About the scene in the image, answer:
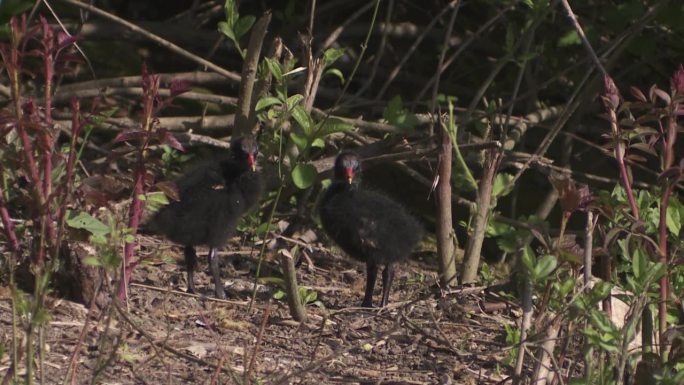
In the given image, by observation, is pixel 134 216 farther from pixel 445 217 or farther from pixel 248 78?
pixel 248 78

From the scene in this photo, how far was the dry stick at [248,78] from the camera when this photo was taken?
6.79m

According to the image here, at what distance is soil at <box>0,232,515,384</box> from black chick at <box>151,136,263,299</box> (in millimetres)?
209

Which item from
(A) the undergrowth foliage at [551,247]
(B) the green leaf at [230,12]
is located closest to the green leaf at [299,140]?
(A) the undergrowth foliage at [551,247]

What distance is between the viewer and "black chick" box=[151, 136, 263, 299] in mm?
6109

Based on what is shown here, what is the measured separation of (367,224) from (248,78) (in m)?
1.26

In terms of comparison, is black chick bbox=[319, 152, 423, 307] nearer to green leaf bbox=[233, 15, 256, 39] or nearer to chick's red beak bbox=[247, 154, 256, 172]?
chick's red beak bbox=[247, 154, 256, 172]

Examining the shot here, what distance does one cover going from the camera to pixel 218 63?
9.07 m

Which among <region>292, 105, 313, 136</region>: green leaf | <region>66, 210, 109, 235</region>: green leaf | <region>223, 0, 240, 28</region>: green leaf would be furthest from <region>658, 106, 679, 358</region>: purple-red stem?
<region>223, 0, 240, 28</region>: green leaf

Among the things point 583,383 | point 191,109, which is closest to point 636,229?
point 583,383

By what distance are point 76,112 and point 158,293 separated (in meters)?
1.57

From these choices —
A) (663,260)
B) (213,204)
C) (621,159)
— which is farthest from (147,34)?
(663,260)

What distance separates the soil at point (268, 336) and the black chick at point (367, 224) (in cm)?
22

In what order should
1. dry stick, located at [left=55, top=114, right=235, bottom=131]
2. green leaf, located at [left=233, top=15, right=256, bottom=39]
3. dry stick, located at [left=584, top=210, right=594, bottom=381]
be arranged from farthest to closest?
dry stick, located at [left=55, top=114, right=235, bottom=131] < green leaf, located at [left=233, top=15, right=256, bottom=39] < dry stick, located at [left=584, top=210, right=594, bottom=381]

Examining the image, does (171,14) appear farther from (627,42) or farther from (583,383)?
(583,383)
